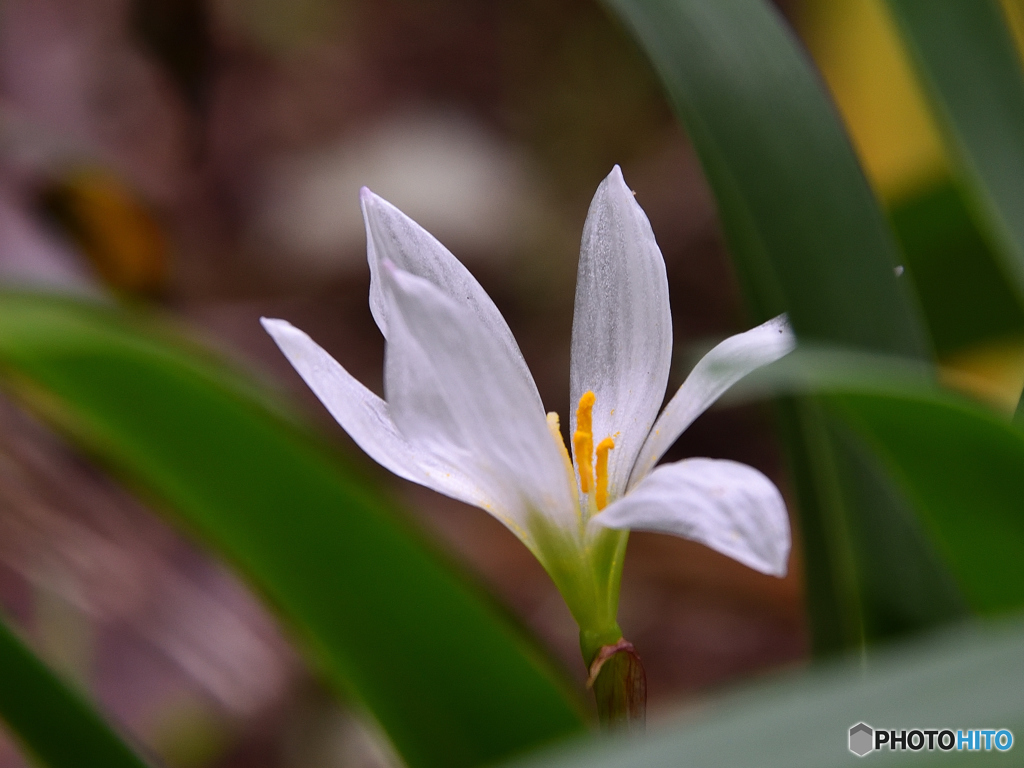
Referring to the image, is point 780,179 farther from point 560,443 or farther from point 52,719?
point 52,719

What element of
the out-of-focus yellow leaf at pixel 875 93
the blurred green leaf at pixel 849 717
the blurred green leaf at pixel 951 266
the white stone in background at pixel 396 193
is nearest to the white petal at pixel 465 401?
the blurred green leaf at pixel 849 717

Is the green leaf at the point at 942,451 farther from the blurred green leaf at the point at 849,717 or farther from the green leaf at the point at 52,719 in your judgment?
the green leaf at the point at 52,719

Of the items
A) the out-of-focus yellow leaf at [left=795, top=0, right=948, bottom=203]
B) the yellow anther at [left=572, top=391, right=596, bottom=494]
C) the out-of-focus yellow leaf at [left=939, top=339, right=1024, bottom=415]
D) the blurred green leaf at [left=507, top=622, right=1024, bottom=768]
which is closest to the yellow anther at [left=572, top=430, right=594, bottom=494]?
the yellow anther at [left=572, top=391, right=596, bottom=494]

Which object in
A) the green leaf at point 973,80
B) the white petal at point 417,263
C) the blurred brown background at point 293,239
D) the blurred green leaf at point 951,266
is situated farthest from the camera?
the blurred brown background at point 293,239

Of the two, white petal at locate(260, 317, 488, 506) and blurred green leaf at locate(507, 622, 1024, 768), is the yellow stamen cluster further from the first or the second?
blurred green leaf at locate(507, 622, 1024, 768)

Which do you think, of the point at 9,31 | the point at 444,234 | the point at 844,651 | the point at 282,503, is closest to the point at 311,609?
the point at 282,503

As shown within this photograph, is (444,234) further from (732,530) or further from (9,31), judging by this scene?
(732,530)

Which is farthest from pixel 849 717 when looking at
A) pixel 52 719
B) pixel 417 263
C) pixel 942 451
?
pixel 52 719
